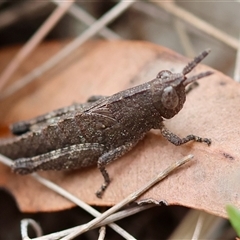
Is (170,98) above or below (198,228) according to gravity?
above

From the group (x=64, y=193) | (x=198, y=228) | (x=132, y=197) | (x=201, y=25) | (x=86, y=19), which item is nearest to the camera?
(x=198, y=228)

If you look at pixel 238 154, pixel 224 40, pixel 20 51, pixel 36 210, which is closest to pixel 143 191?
pixel 238 154

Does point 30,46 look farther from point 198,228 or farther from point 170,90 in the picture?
point 198,228

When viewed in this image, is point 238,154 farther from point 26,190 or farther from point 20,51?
point 20,51

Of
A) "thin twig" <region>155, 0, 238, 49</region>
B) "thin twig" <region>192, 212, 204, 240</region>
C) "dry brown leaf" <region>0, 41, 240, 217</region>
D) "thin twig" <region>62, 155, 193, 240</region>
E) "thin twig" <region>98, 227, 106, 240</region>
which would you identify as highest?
"thin twig" <region>155, 0, 238, 49</region>

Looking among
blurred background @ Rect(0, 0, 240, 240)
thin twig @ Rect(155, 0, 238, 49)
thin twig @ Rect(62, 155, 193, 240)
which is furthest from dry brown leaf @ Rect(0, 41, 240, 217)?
thin twig @ Rect(155, 0, 238, 49)

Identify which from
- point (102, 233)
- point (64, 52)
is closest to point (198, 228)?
point (102, 233)

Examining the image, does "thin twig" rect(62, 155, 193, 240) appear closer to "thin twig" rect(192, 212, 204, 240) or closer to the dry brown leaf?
the dry brown leaf
